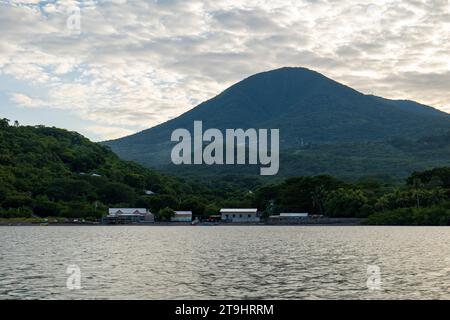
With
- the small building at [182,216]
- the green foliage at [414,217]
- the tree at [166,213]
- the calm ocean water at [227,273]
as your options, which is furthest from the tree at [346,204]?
the calm ocean water at [227,273]

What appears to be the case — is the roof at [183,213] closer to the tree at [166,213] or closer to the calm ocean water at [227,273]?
the tree at [166,213]

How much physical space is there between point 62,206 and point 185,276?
157m

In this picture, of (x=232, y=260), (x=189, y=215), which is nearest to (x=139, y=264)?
(x=232, y=260)

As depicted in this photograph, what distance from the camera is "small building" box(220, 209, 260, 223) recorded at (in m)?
197

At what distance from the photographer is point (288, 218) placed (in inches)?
7505

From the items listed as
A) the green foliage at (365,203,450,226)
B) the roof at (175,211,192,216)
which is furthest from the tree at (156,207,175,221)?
the green foliage at (365,203,450,226)

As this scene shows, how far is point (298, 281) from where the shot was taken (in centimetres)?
4362

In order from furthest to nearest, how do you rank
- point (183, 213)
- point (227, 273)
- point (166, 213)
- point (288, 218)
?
point (183, 213)
point (166, 213)
point (288, 218)
point (227, 273)

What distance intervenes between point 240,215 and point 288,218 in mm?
16941

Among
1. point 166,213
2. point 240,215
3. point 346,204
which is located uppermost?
point 346,204

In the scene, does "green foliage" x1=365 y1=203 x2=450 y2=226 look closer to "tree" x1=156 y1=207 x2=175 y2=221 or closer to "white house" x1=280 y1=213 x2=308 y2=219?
"white house" x1=280 y1=213 x2=308 y2=219

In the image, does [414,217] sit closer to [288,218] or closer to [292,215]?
[292,215]

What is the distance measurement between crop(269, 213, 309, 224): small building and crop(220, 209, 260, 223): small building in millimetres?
6118

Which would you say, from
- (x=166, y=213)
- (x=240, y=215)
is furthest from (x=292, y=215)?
(x=166, y=213)
